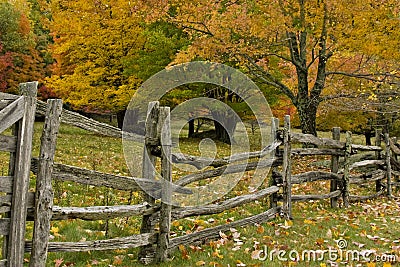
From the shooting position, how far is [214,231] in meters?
5.93

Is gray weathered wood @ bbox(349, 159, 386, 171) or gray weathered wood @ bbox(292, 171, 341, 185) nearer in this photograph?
gray weathered wood @ bbox(292, 171, 341, 185)

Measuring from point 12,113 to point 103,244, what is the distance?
5.78 ft

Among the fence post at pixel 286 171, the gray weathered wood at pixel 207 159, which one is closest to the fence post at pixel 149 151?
the gray weathered wood at pixel 207 159

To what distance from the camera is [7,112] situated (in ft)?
11.1

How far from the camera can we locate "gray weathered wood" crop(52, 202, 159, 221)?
3992mm

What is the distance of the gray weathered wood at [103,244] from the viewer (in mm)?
4081

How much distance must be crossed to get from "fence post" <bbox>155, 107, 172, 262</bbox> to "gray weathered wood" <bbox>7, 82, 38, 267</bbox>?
1.64 m

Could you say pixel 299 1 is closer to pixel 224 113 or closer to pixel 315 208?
pixel 315 208

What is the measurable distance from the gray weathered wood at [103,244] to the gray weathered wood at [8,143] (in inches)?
35.3

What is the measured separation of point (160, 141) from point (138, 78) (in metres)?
16.6

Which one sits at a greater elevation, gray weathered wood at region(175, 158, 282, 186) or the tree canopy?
the tree canopy

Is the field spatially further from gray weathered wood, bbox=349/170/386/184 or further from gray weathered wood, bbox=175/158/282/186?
gray weathered wood, bbox=349/170/386/184

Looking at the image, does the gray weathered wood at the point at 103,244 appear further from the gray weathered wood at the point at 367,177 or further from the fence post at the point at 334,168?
the gray weathered wood at the point at 367,177

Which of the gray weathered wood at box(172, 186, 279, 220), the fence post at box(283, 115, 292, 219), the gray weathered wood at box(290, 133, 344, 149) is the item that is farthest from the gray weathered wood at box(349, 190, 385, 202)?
the gray weathered wood at box(172, 186, 279, 220)
